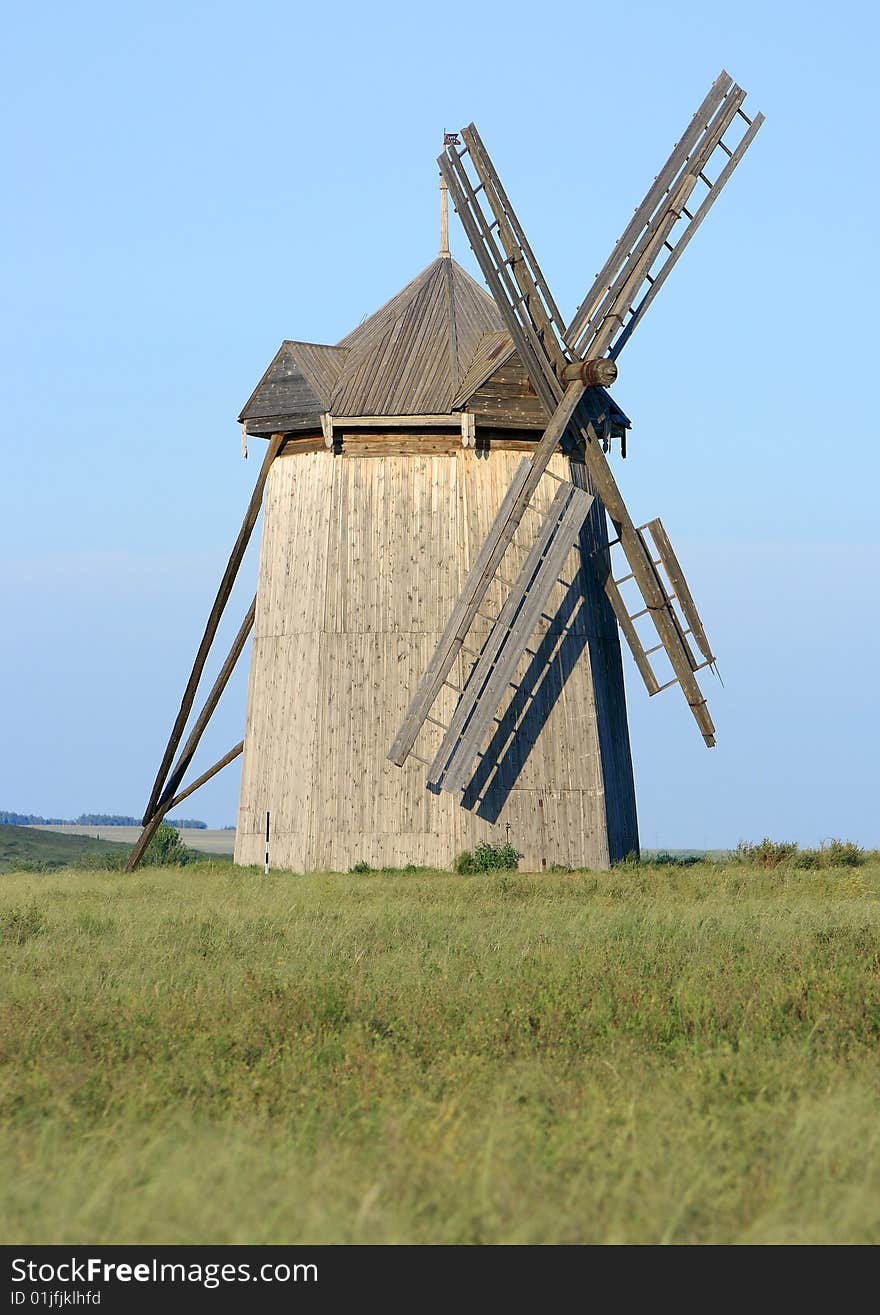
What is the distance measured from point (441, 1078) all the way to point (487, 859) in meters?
15.4

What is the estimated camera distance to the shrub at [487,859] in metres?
25.5

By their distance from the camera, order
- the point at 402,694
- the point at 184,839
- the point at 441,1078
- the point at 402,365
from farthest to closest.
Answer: the point at 184,839 < the point at 402,365 < the point at 402,694 < the point at 441,1078

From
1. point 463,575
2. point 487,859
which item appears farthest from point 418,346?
point 487,859

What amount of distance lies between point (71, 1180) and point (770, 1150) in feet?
11.9

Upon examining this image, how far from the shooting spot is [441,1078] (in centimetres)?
1020

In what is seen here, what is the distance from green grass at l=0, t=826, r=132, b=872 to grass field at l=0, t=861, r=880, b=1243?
41049 millimetres

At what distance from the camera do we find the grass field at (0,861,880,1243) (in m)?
7.38

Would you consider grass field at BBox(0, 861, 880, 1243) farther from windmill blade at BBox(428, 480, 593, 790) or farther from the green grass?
the green grass

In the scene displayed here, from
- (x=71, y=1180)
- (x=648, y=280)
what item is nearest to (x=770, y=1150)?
(x=71, y=1180)

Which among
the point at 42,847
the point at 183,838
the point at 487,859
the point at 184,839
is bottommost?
the point at 487,859

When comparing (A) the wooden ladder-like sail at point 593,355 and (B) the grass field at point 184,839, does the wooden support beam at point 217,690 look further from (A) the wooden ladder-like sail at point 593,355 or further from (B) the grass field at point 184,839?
(B) the grass field at point 184,839

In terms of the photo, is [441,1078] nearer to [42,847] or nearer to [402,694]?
[402,694]
